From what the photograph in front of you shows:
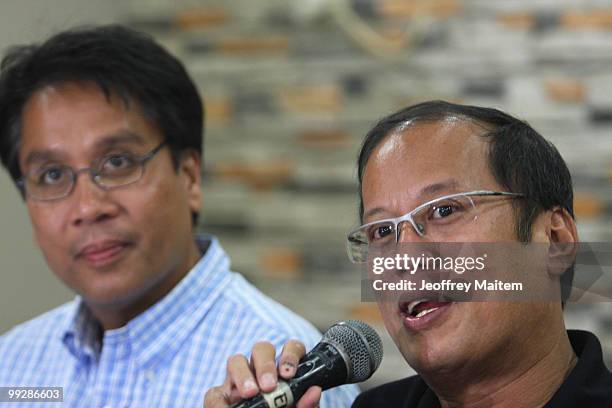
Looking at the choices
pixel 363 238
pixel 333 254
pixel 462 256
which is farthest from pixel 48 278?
pixel 462 256

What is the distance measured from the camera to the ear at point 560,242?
1437 mm

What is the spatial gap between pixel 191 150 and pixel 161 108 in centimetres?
14

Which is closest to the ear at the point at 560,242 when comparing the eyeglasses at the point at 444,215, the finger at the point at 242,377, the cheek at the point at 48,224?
the eyeglasses at the point at 444,215

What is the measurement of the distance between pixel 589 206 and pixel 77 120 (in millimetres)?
1660

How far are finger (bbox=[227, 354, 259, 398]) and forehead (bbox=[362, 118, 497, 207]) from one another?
0.33m

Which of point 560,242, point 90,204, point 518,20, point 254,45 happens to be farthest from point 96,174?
point 518,20

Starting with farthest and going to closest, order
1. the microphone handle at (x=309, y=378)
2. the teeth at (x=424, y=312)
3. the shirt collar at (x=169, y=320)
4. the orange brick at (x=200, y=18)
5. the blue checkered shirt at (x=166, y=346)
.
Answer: the orange brick at (x=200, y=18), the shirt collar at (x=169, y=320), the blue checkered shirt at (x=166, y=346), the teeth at (x=424, y=312), the microphone handle at (x=309, y=378)

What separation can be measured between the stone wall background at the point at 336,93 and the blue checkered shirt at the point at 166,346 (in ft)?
2.96

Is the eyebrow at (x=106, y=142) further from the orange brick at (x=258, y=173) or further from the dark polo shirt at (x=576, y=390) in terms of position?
the orange brick at (x=258, y=173)

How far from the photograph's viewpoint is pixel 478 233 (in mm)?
1390

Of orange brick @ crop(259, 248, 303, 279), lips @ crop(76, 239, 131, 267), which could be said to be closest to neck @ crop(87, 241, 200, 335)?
lips @ crop(76, 239, 131, 267)

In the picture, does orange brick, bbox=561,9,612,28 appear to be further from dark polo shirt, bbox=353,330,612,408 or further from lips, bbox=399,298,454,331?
lips, bbox=399,298,454,331

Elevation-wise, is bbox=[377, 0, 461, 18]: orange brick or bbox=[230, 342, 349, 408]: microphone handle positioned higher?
bbox=[377, 0, 461, 18]: orange brick

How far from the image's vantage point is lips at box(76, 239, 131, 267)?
1944mm
